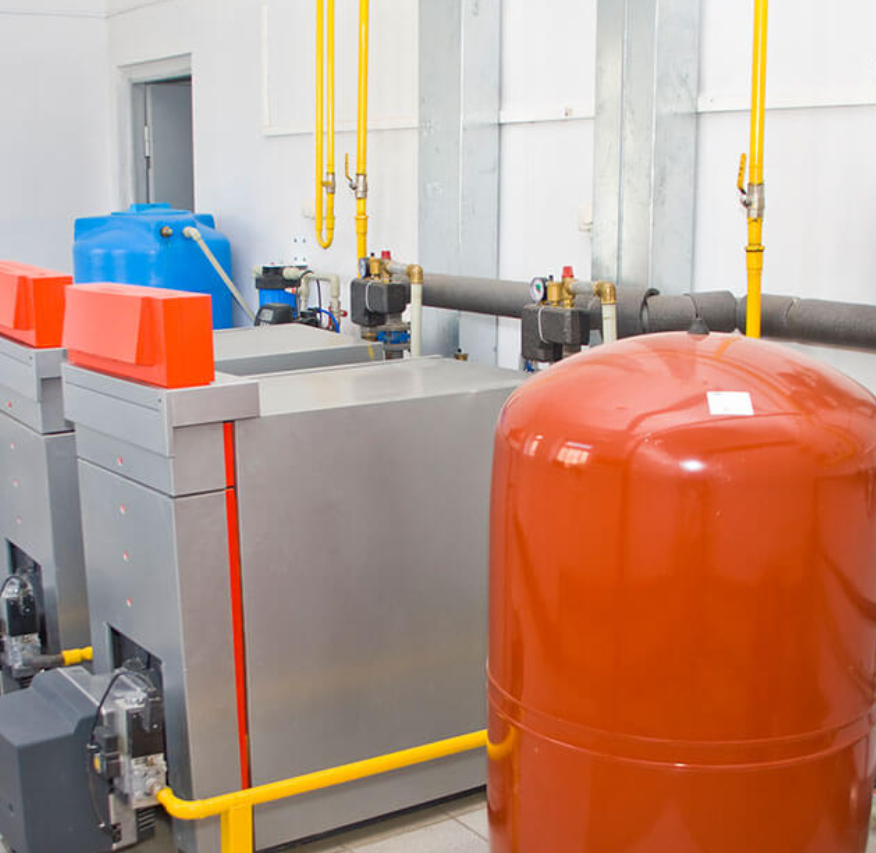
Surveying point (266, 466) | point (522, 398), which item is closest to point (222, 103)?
point (266, 466)

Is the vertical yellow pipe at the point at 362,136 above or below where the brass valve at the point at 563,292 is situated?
above

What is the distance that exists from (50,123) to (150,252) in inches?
57.2

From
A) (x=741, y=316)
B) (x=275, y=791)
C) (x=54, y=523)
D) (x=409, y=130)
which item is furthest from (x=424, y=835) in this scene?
(x=409, y=130)

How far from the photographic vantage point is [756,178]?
6.45 ft

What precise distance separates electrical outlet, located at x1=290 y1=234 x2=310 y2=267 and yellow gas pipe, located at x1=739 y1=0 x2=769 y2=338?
1.86m

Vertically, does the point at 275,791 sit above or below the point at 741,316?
below

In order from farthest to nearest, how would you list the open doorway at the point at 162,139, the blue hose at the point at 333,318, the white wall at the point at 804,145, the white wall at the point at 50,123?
1. the open doorway at the point at 162,139
2. the white wall at the point at 50,123
3. the blue hose at the point at 333,318
4. the white wall at the point at 804,145

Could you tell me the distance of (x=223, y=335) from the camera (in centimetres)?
264

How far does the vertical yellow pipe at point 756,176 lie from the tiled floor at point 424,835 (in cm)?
94

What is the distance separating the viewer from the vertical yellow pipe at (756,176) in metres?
1.93

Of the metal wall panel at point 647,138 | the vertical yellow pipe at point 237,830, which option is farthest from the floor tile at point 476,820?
the metal wall panel at point 647,138

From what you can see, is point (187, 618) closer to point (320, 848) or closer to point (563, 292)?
point (320, 848)

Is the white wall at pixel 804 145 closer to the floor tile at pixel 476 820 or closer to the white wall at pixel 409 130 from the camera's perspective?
the white wall at pixel 409 130

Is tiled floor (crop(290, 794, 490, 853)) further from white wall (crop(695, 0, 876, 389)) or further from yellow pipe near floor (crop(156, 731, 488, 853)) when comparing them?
white wall (crop(695, 0, 876, 389))
